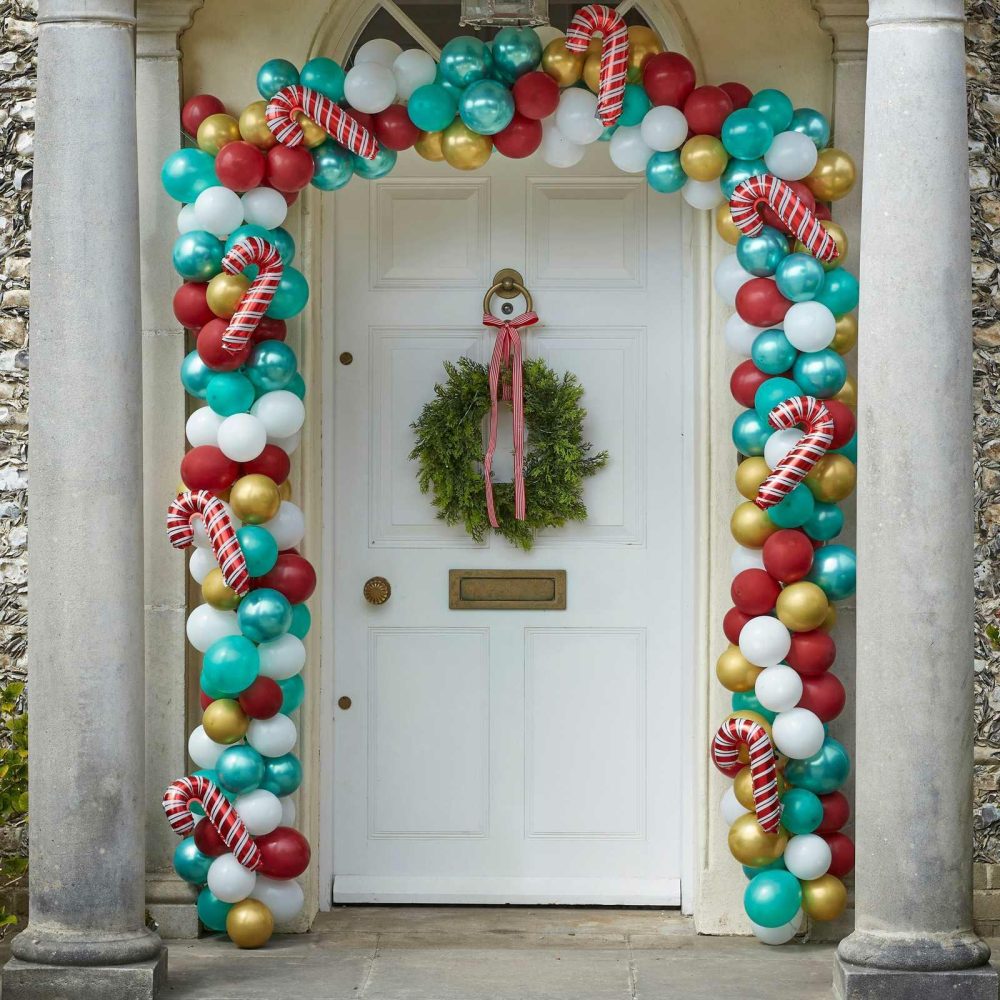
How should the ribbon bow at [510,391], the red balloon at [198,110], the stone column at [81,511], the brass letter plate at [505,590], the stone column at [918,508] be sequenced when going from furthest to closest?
the brass letter plate at [505,590] < the ribbon bow at [510,391] < the red balloon at [198,110] < the stone column at [81,511] < the stone column at [918,508]

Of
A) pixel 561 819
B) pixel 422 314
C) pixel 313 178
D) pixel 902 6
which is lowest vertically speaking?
pixel 561 819

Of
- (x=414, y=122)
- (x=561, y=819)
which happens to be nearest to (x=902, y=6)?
(x=414, y=122)

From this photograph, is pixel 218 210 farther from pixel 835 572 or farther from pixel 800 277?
pixel 835 572

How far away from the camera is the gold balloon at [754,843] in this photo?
4.36 metres

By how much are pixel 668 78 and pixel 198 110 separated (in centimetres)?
148

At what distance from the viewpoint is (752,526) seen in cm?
439

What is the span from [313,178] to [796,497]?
1.79 meters

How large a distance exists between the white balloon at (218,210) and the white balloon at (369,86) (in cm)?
47

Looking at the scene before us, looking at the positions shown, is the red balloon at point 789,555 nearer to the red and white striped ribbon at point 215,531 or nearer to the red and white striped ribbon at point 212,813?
the red and white striped ribbon at point 215,531

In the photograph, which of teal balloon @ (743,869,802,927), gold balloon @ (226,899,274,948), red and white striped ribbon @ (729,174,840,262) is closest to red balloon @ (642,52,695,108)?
red and white striped ribbon @ (729,174,840,262)

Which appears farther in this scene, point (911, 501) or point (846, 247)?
point (846, 247)

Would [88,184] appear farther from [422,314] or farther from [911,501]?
[911,501]

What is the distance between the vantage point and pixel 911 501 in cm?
385

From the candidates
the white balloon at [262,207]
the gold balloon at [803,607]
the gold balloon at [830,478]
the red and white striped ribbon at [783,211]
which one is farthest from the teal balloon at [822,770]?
the white balloon at [262,207]
